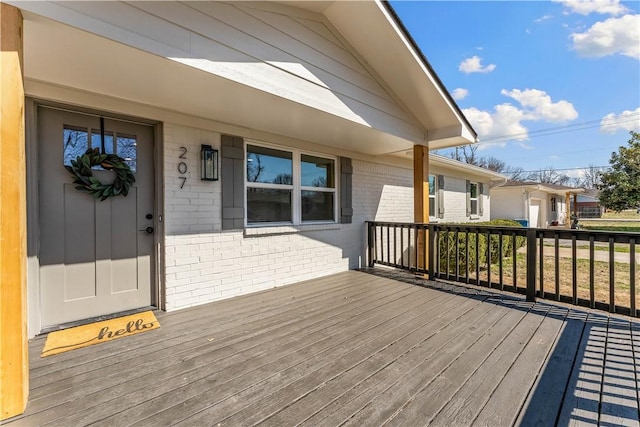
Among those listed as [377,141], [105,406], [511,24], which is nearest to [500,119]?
[511,24]

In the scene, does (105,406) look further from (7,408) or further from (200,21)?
(200,21)

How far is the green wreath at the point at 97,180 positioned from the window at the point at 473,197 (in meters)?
9.92

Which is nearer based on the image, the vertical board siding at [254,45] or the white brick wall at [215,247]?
the vertical board siding at [254,45]

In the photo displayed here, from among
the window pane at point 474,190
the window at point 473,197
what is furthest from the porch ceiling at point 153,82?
the window pane at point 474,190

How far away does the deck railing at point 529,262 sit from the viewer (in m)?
3.12

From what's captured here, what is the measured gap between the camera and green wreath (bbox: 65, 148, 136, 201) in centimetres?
294

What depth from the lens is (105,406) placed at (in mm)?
1747

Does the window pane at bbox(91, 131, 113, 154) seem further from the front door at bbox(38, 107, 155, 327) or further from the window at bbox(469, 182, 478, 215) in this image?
the window at bbox(469, 182, 478, 215)

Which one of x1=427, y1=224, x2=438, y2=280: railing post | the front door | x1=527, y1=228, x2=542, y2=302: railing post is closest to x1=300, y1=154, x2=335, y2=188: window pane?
x1=427, y1=224, x2=438, y2=280: railing post

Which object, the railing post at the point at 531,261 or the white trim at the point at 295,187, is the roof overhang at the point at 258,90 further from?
the railing post at the point at 531,261

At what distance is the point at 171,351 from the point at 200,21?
278 cm

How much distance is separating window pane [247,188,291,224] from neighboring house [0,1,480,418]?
0.02 metres

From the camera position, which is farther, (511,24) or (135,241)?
A: (511,24)

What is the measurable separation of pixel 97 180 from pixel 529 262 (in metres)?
5.20
